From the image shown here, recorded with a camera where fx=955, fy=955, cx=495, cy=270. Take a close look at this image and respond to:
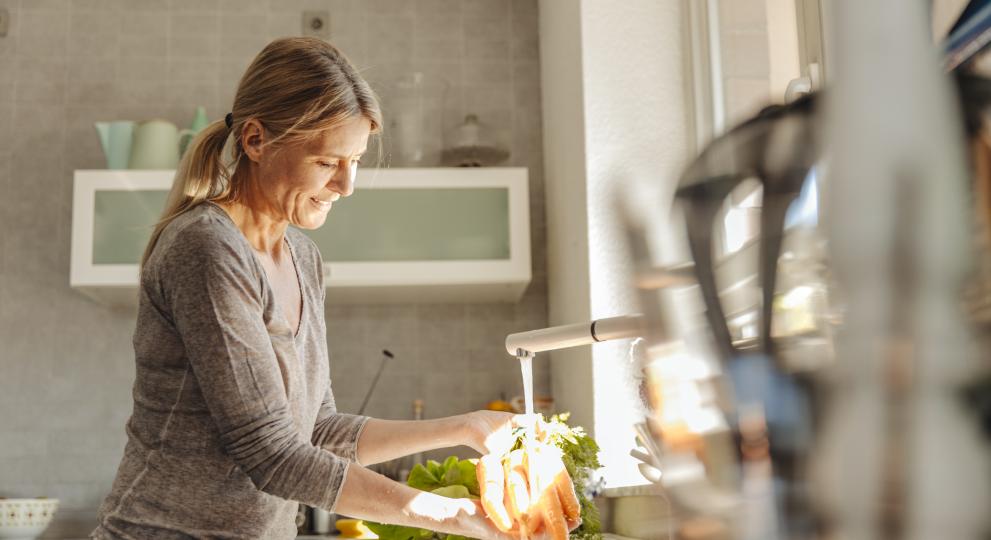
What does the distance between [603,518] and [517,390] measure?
4.71 feet

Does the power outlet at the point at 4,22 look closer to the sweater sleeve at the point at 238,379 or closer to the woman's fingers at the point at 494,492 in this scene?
the sweater sleeve at the point at 238,379

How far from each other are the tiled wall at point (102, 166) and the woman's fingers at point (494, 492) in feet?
7.24

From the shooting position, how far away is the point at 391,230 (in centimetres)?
292

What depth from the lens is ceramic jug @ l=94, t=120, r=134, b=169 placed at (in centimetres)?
300

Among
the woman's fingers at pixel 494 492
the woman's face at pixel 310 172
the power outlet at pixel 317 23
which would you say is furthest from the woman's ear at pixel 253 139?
the power outlet at pixel 317 23

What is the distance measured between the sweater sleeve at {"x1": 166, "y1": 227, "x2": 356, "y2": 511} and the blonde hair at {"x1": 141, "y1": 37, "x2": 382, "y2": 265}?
126 millimetres

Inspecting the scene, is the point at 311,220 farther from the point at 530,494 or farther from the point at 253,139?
the point at 530,494

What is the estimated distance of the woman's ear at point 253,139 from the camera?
1211mm

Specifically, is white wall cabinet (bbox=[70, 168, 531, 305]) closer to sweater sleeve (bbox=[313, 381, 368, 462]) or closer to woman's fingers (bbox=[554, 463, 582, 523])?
sweater sleeve (bbox=[313, 381, 368, 462])

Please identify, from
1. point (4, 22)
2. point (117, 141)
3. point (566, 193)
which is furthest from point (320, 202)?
point (4, 22)

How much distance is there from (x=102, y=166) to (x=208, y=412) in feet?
8.11

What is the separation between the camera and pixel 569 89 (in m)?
2.61

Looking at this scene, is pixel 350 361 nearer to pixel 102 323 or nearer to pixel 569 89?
pixel 102 323

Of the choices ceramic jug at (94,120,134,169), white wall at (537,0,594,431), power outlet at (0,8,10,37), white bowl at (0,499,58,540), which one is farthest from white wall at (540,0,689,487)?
power outlet at (0,8,10,37)
